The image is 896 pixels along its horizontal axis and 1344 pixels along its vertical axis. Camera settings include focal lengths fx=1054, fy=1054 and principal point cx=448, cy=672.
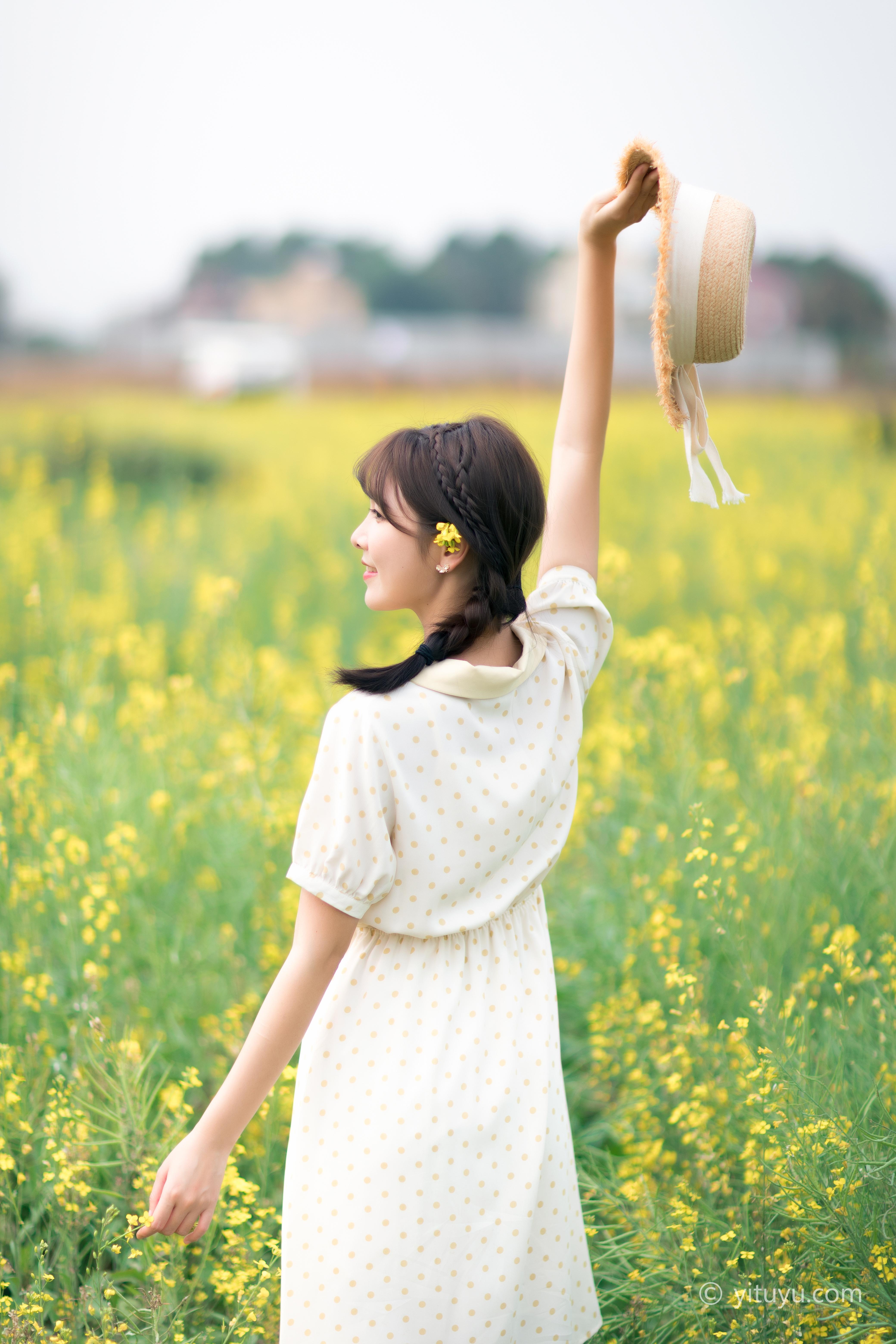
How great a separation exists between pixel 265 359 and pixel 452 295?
4.20 m

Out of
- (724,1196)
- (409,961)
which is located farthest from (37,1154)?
(724,1196)

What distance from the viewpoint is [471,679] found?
113 cm

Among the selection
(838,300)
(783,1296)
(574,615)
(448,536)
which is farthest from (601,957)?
(838,300)

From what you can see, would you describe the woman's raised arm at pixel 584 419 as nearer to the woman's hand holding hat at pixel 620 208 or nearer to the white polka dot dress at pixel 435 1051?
the woman's hand holding hat at pixel 620 208

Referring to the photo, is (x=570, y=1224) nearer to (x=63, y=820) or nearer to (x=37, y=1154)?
(x=37, y=1154)

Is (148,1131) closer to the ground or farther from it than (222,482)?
closer to the ground

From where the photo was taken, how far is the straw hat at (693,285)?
1197 millimetres

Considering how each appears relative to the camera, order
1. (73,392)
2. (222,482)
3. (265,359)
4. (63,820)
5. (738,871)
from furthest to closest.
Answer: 1. (265,359)
2. (73,392)
3. (222,482)
4. (63,820)
5. (738,871)

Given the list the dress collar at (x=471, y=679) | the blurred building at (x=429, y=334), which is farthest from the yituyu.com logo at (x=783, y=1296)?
the blurred building at (x=429, y=334)

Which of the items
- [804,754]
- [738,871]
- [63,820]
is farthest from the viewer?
[804,754]

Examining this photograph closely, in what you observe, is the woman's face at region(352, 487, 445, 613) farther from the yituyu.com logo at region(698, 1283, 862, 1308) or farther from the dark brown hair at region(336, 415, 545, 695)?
the yituyu.com logo at region(698, 1283, 862, 1308)

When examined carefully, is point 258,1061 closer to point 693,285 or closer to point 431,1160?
point 431,1160

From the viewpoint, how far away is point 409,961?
3.92 feet

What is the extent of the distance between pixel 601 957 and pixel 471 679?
4.68 feet
